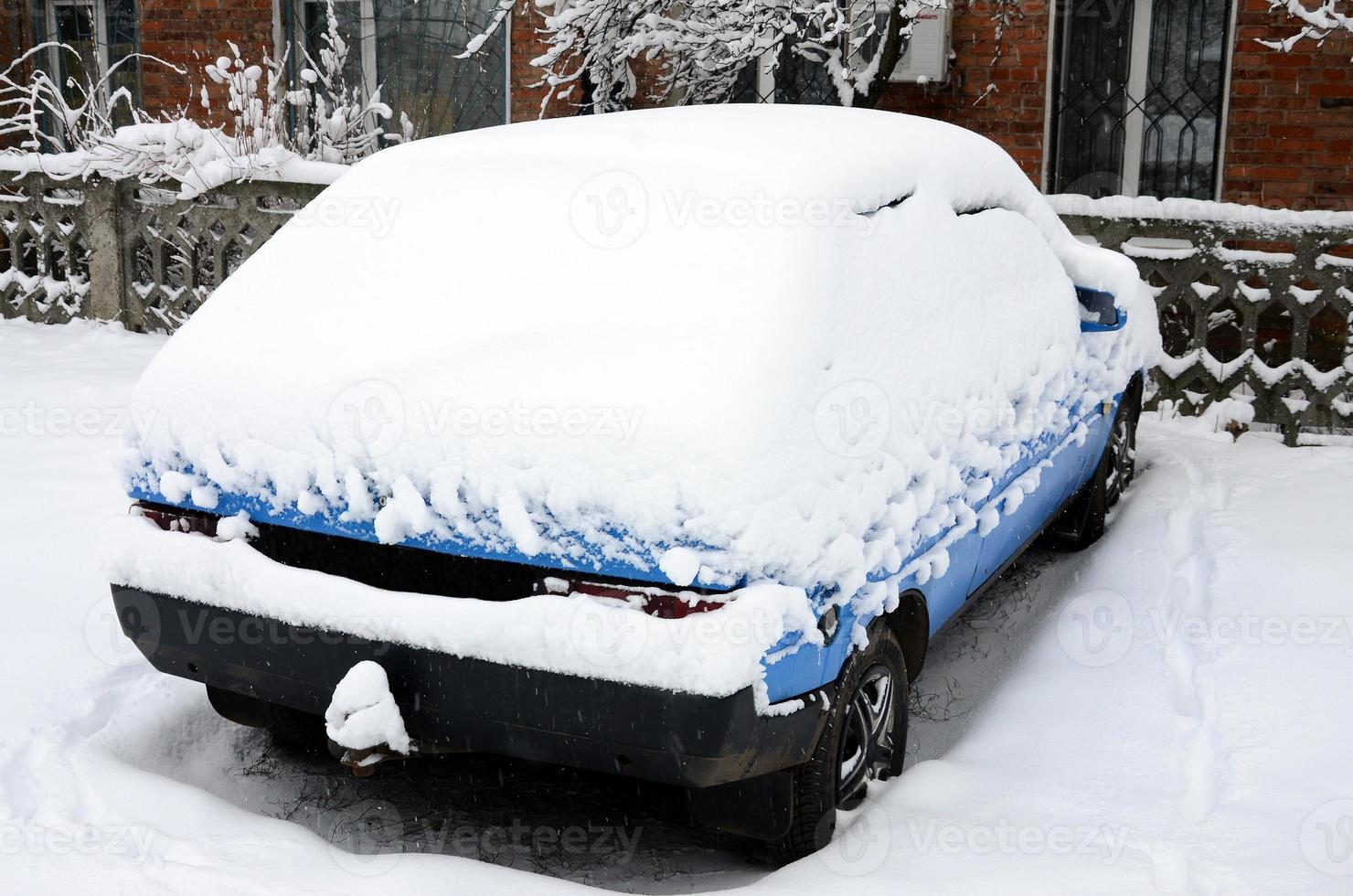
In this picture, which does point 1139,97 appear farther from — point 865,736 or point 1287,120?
point 865,736

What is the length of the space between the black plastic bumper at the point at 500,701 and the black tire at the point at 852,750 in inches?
4.4

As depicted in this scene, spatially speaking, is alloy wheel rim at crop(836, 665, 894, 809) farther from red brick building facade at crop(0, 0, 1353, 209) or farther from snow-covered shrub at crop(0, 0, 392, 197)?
red brick building facade at crop(0, 0, 1353, 209)

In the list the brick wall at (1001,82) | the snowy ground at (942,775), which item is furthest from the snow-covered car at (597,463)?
the brick wall at (1001,82)

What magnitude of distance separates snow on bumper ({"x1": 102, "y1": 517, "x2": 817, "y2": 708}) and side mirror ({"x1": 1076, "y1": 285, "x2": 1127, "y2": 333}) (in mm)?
2315

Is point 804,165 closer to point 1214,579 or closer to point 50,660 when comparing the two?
point 1214,579

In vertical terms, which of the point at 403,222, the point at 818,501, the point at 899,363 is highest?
the point at 403,222

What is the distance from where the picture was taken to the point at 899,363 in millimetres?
2977

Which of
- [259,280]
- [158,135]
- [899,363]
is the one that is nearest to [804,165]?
[899,363]

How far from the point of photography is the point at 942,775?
3133 mm

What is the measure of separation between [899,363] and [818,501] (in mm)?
575

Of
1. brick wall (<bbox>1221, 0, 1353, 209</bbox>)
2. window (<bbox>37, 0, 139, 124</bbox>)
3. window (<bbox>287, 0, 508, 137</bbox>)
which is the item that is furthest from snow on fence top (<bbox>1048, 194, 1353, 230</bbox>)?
window (<bbox>37, 0, 139, 124</bbox>)

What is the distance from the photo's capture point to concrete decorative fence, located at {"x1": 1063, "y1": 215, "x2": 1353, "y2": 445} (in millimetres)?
6277

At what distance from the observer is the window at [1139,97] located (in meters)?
8.38

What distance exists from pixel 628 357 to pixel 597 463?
0.27m
